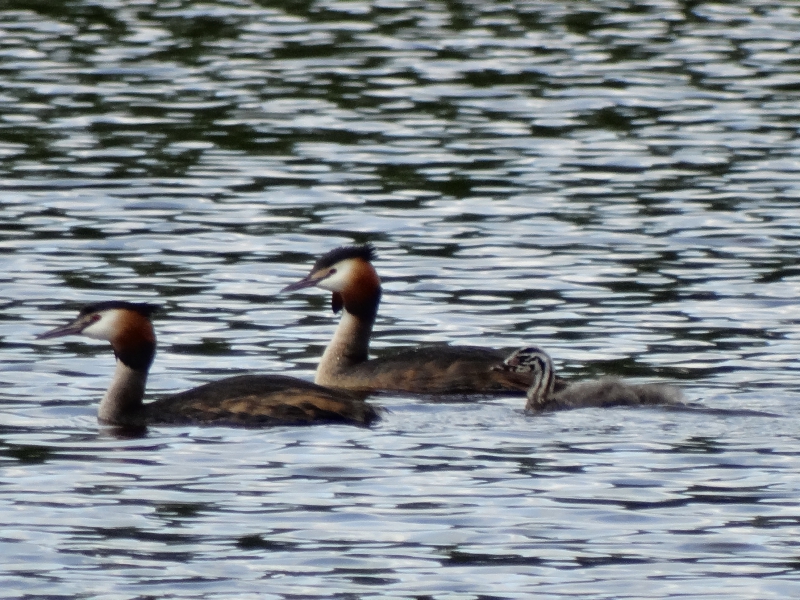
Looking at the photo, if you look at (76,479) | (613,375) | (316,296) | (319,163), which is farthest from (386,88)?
(76,479)

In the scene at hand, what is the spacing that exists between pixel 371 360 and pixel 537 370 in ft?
5.17

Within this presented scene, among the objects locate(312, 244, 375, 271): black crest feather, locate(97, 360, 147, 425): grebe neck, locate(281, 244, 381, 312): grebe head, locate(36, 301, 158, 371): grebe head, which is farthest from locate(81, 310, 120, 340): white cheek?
locate(312, 244, 375, 271): black crest feather

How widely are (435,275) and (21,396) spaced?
4623mm

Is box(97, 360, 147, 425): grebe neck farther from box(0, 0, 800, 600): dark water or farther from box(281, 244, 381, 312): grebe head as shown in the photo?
box(281, 244, 381, 312): grebe head

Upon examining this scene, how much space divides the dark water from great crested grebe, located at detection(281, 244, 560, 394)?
0.78 feet

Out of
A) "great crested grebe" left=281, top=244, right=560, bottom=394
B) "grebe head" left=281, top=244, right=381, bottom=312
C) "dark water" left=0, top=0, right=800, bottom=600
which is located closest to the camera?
"dark water" left=0, top=0, right=800, bottom=600

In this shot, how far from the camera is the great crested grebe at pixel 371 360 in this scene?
12898 millimetres

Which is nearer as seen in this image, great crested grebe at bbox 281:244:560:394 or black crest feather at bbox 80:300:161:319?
black crest feather at bbox 80:300:161:319

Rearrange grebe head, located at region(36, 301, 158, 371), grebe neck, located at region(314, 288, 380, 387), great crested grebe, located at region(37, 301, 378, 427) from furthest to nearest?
grebe neck, located at region(314, 288, 380, 387) → grebe head, located at region(36, 301, 158, 371) → great crested grebe, located at region(37, 301, 378, 427)

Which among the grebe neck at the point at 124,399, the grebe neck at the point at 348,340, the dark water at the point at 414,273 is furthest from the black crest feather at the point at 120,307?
the grebe neck at the point at 348,340

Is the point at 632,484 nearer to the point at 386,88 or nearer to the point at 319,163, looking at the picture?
the point at 319,163

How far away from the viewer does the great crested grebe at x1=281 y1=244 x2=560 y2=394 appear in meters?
12.9

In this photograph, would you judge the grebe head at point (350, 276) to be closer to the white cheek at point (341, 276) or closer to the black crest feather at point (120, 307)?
the white cheek at point (341, 276)

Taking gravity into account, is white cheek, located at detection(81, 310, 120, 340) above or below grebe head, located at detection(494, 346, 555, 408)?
above
